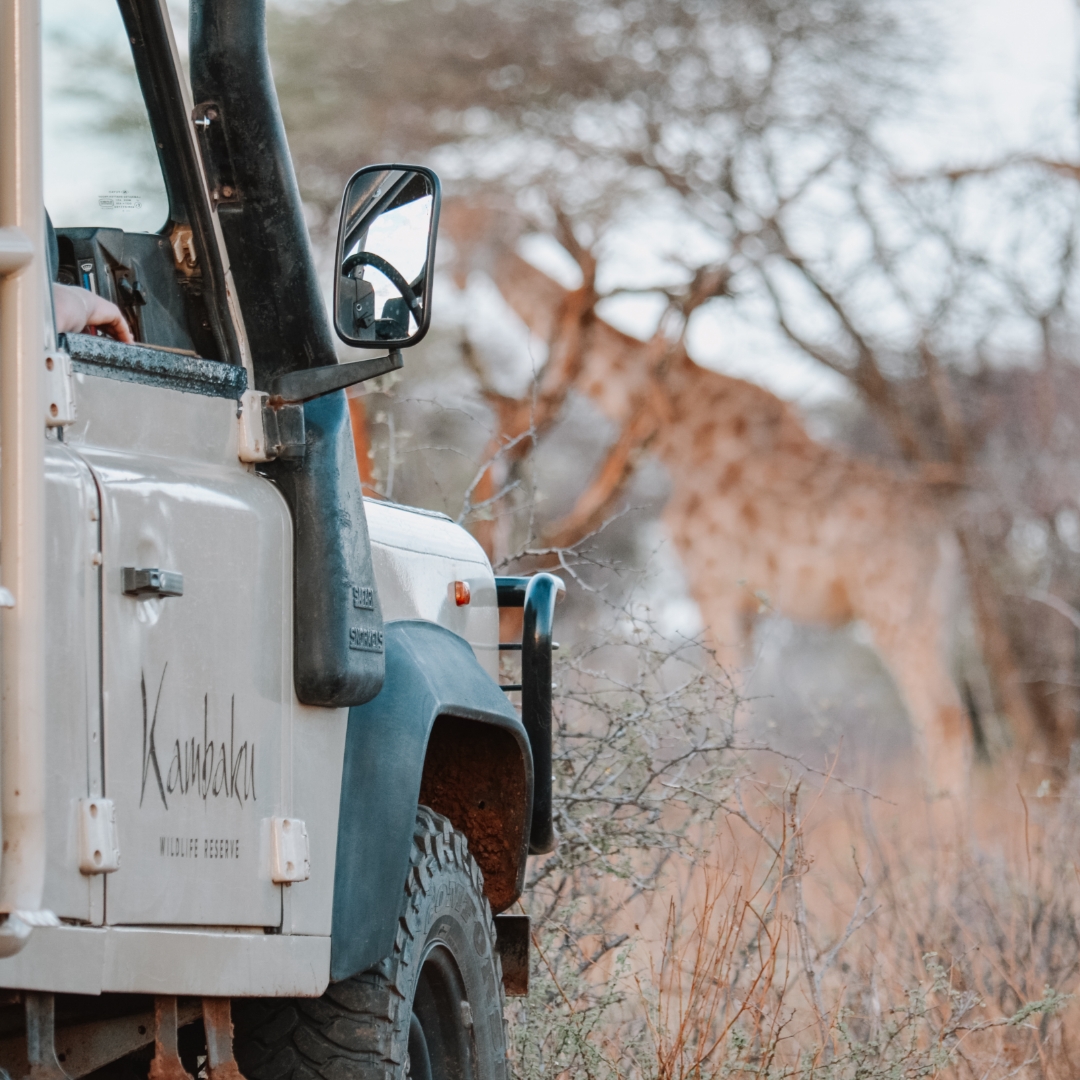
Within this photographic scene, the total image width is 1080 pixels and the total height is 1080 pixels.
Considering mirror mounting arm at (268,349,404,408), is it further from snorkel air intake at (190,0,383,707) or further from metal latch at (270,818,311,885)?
metal latch at (270,818,311,885)

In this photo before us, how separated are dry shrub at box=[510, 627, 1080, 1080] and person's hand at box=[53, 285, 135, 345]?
1.72 m

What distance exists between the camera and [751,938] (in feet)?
17.0

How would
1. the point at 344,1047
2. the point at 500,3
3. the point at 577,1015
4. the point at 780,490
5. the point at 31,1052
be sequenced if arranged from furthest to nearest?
the point at 500,3 < the point at 780,490 < the point at 577,1015 < the point at 344,1047 < the point at 31,1052

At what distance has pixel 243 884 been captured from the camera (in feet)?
8.01

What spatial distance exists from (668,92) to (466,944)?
1024cm

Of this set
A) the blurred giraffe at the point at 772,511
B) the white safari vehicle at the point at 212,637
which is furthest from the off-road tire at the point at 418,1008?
the blurred giraffe at the point at 772,511

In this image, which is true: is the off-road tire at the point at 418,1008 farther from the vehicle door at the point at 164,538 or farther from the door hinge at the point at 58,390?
the door hinge at the point at 58,390

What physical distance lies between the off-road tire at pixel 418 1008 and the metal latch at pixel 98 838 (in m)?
0.72

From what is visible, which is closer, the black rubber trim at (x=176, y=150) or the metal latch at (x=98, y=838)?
the metal latch at (x=98, y=838)

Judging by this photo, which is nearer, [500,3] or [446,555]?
[446,555]

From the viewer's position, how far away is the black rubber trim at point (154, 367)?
7.41 feet

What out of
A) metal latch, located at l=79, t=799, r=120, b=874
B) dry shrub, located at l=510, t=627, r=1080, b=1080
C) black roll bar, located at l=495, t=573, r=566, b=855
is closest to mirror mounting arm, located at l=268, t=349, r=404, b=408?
metal latch, located at l=79, t=799, r=120, b=874

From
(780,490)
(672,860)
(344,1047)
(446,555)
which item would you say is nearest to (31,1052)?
(344,1047)

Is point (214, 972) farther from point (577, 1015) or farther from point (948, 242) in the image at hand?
point (948, 242)
